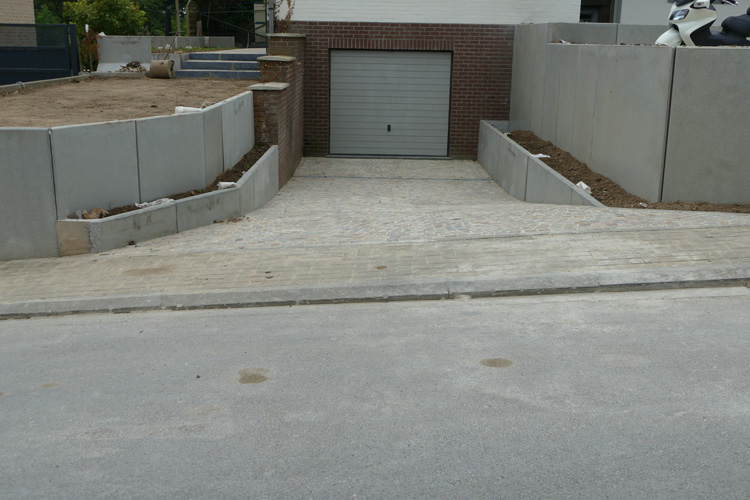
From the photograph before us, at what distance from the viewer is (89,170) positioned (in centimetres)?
960

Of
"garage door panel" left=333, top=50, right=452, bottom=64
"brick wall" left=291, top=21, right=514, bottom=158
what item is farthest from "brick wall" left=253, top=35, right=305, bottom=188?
"garage door panel" left=333, top=50, right=452, bottom=64

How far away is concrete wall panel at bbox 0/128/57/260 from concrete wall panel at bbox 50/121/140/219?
12cm

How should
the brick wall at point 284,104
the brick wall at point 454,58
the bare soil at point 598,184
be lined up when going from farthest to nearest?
the brick wall at point 454,58 < the brick wall at point 284,104 < the bare soil at point 598,184

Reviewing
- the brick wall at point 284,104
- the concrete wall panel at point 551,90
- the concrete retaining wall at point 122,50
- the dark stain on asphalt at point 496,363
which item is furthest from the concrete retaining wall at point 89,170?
the concrete retaining wall at point 122,50

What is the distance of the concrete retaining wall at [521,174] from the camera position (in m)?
12.1

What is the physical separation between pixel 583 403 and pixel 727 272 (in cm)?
346

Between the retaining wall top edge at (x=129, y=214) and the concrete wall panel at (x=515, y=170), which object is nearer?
the retaining wall top edge at (x=129, y=214)

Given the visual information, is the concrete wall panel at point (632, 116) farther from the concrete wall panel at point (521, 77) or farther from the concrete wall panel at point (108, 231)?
the concrete wall panel at point (108, 231)

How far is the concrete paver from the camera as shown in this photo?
7773mm

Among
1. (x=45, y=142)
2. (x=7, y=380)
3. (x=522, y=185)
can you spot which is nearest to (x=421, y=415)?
(x=7, y=380)

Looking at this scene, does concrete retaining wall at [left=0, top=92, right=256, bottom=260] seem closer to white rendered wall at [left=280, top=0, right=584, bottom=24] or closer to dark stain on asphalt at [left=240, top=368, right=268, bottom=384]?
dark stain on asphalt at [left=240, top=368, right=268, bottom=384]

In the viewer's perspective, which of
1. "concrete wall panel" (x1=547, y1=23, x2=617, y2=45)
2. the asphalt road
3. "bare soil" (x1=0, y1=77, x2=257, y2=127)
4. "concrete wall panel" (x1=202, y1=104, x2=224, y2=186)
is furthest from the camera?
"concrete wall panel" (x1=547, y1=23, x2=617, y2=45)

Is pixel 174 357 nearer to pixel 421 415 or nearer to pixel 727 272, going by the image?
pixel 421 415

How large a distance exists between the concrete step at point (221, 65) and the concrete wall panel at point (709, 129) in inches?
477
